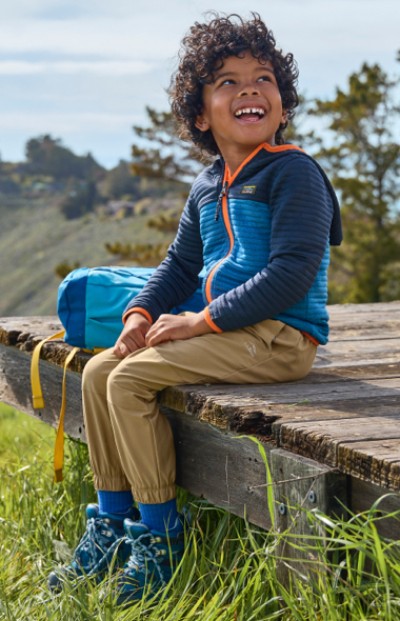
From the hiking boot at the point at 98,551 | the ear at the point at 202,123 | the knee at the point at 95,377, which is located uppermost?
the ear at the point at 202,123

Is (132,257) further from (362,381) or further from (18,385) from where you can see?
(362,381)

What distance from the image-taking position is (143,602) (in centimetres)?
292

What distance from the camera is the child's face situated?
11.2 feet

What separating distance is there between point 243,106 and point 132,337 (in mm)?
799

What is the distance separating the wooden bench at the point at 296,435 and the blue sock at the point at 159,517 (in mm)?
114

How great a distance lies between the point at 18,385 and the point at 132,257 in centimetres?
1367

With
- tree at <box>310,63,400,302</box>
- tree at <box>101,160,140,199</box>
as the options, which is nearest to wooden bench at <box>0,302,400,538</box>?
tree at <box>310,63,400,302</box>

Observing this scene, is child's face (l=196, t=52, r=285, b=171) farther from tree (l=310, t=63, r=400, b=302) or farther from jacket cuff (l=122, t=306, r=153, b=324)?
tree (l=310, t=63, r=400, b=302)

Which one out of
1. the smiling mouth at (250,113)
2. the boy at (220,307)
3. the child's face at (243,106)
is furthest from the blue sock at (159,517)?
the smiling mouth at (250,113)

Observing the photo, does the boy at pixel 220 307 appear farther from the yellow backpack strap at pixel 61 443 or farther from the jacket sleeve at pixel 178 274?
the yellow backpack strap at pixel 61 443

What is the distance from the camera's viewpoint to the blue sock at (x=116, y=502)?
11.3 feet

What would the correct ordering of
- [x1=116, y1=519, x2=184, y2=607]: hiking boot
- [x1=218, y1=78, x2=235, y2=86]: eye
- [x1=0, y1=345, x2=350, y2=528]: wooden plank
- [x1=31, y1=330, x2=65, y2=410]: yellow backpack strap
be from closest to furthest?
[x1=0, y1=345, x2=350, y2=528]: wooden plank
[x1=116, y1=519, x2=184, y2=607]: hiking boot
[x1=218, y1=78, x2=235, y2=86]: eye
[x1=31, y1=330, x2=65, y2=410]: yellow backpack strap

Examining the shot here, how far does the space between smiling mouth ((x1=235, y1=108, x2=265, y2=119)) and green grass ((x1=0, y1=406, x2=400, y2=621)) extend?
1205 mm

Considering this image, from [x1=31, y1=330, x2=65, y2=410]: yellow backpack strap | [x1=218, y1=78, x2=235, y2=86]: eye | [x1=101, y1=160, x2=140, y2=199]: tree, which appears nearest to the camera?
[x1=218, y1=78, x2=235, y2=86]: eye
